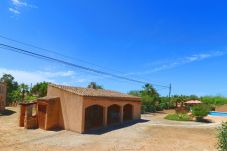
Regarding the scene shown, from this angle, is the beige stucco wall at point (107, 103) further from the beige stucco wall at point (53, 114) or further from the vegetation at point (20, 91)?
the vegetation at point (20, 91)

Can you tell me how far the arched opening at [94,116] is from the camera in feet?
91.9

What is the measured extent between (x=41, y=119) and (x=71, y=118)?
11.7 feet

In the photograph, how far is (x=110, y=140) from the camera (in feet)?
66.9

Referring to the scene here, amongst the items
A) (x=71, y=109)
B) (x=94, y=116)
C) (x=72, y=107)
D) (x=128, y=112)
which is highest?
(x=72, y=107)

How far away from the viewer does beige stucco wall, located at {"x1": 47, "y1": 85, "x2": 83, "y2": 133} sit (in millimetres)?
23680

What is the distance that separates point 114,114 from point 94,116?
11.1 feet

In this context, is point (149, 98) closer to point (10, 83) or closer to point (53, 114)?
point (53, 114)

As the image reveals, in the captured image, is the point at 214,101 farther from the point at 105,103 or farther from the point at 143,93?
the point at 105,103

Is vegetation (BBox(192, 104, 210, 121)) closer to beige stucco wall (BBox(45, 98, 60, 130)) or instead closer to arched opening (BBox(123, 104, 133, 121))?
arched opening (BBox(123, 104, 133, 121))

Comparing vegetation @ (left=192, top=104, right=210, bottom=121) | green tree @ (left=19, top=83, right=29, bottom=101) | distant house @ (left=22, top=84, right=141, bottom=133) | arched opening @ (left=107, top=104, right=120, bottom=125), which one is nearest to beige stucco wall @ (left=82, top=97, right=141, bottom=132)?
distant house @ (left=22, top=84, right=141, bottom=133)

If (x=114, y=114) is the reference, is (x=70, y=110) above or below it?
above

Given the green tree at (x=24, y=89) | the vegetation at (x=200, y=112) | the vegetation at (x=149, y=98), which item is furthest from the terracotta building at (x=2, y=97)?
the vegetation at (x=200, y=112)

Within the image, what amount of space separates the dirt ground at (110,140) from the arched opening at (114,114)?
17.3 feet

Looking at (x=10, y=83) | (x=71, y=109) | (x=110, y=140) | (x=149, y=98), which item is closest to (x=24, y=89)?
(x=10, y=83)
